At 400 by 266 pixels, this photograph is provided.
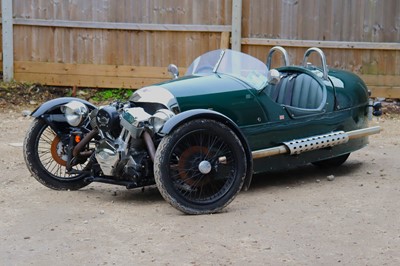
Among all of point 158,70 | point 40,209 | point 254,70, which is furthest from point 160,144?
point 158,70

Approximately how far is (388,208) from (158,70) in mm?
7105

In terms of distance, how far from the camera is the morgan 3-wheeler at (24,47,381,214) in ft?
22.8

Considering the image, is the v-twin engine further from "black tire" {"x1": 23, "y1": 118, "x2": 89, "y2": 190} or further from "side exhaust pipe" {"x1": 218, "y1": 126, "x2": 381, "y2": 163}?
"side exhaust pipe" {"x1": 218, "y1": 126, "x2": 381, "y2": 163}

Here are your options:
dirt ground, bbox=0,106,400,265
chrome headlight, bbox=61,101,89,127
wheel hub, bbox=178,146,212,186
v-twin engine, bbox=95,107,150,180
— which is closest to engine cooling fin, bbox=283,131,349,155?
dirt ground, bbox=0,106,400,265

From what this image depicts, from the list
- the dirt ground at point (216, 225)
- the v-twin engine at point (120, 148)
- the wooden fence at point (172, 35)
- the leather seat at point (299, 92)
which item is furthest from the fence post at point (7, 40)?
the v-twin engine at point (120, 148)

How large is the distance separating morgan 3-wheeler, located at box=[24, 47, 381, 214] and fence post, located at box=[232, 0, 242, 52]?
4290mm

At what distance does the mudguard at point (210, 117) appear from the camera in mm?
6824

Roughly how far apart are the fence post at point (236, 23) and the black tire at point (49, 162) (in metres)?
5.81

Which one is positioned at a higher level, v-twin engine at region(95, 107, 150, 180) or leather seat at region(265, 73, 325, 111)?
leather seat at region(265, 73, 325, 111)

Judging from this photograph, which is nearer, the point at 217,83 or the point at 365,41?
the point at 217,83

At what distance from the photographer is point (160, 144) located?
6805mm

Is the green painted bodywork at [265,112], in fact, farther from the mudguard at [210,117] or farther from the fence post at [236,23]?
the fence post at [236,23]

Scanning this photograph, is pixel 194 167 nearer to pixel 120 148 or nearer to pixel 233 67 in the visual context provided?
pixel 120 148

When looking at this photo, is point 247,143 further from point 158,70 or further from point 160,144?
point 158,70
